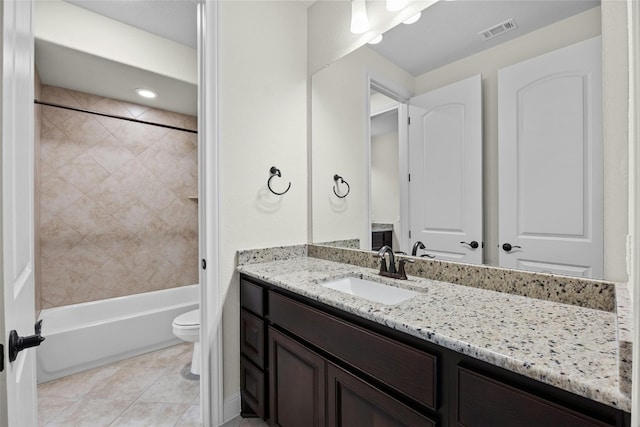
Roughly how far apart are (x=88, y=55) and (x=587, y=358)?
116 inches

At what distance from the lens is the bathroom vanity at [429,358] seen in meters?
0.61

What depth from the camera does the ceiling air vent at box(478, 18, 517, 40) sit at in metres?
1.13

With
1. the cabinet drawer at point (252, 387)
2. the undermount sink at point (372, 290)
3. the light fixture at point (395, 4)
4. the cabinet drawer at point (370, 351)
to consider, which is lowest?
the cabinet drawer at point (252, 387)

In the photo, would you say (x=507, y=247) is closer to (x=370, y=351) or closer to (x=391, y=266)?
(x=391, y=266)

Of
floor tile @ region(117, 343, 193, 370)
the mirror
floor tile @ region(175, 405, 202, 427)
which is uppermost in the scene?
the mirror

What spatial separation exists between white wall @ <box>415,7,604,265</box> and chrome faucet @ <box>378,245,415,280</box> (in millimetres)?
356

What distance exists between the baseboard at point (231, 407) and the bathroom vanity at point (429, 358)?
0.87ft

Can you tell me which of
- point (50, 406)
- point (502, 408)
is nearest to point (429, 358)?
point (502, 408)

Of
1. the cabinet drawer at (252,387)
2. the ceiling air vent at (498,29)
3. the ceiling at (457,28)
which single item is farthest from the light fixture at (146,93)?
the ceiling air vent at (498,29)

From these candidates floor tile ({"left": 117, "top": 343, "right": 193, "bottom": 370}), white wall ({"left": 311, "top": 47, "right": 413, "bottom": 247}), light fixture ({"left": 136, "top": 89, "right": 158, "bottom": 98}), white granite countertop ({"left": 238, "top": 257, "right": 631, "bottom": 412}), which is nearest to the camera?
white granite countertop ({"left": 238, "top": 257, "right": 631, "bottom": 412})

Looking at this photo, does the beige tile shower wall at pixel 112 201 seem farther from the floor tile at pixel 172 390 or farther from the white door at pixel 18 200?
the white door at pixel 18 200

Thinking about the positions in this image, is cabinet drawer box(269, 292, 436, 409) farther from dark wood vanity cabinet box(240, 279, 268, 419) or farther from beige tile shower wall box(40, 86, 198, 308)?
beige tile shower wall box(40, 86, 198, 308)

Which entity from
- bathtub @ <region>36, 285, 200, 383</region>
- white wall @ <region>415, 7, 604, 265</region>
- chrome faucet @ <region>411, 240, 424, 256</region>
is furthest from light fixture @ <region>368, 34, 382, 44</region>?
bathtub @ <region>36, 285, 200, 383</region>

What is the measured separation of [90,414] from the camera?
67.9 inches
